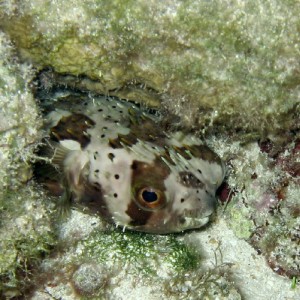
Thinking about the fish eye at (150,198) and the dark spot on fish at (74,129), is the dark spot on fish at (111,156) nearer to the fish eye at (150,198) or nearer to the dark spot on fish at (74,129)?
the dark spot on fish at (74,129)

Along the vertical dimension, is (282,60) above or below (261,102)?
above

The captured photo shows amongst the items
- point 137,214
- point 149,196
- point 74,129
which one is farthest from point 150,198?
point 74,129

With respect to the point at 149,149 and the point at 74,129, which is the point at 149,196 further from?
the point at 74,129

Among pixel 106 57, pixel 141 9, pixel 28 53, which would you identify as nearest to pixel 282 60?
pixel 141 9

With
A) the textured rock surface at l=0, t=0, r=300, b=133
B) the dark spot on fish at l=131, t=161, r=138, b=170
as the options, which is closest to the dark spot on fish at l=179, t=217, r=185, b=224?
the dark spot on fish at l=131, t=161, r=138, b=170

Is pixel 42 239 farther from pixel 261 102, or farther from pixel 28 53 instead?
pixel 261 102

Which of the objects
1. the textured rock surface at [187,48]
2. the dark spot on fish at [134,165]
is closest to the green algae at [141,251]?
the dark spot on fish at [134,165]
